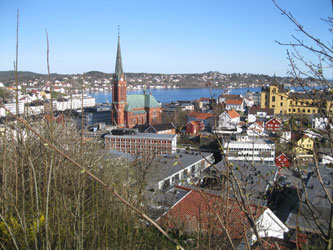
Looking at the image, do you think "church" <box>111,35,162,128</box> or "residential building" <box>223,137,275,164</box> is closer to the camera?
"residential building" <box>223,137,275,164</box>

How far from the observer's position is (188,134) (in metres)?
24.5

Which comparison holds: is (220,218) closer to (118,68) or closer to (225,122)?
(225,122)

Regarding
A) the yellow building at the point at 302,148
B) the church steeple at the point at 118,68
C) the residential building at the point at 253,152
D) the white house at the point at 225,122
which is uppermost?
the church steeple at the point at 118,68

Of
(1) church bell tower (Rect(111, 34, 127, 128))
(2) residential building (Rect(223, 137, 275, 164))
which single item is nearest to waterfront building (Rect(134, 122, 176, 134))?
(1) church bell tower (Rect(111, 34, 127, 128))

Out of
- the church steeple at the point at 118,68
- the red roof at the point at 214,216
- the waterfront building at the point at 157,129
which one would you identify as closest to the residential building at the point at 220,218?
the red roof at the point at 214,216

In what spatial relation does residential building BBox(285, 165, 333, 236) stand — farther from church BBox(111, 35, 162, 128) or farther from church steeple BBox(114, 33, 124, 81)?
church steeple BBox(114, 33, 124, 81)

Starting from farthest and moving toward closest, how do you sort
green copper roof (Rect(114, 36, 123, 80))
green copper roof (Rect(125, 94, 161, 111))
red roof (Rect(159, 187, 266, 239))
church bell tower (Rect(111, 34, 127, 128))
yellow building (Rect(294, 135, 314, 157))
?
green copper roof (Rect(125, 94, 161, 111)) < green copper roof (Rect(114, 36, 123, 80)) < church bell tower (Rect(111, 34, 127, 128)) < red roof (Rect(159, 187, 266, 239)) < yellow building (Rect(294, 135, 314, 157))

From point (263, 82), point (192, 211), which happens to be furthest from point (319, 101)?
point (192, 211)

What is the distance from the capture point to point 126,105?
29953 mm

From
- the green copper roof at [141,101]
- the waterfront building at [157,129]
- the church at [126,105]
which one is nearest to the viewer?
the waterfront building at [157,129]

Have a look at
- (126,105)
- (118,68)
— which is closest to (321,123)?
(126,105)

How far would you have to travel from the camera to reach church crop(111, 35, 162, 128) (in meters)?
29.1

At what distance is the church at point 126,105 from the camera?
29.1 meters

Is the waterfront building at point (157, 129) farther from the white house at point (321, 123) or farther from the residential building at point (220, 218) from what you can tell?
the white house at point (321, 123)
